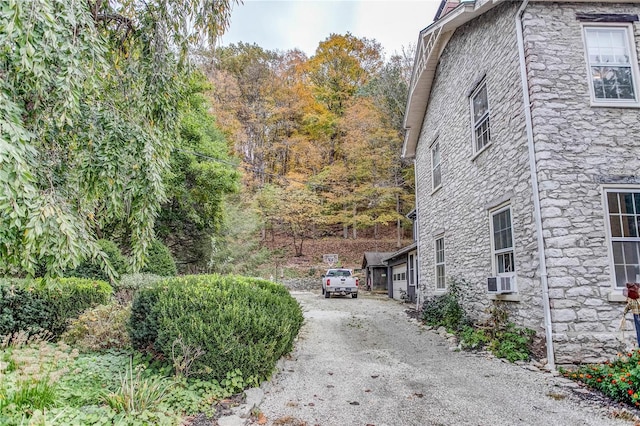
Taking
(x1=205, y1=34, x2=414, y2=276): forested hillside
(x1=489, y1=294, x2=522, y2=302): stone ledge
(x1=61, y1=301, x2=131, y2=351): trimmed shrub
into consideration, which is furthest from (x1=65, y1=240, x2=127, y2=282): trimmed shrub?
(x1=205, y1=34, x2=414, y2=276): forested hillside

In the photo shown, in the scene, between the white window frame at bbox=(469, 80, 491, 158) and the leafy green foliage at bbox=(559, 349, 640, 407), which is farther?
the white window frame at bbox=(469, 80, 491, 158)

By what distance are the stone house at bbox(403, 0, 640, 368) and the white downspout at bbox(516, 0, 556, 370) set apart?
2 cm

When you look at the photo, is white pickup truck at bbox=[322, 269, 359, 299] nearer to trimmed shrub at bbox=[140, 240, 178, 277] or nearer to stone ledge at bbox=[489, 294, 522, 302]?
trimmed shrub at bbox=[140, 240, 178, 277]

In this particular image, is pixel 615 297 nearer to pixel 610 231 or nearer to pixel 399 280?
pixel 610 231

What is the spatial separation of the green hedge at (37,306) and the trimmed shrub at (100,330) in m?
0.40

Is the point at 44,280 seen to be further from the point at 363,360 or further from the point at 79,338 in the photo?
the point at 363,360

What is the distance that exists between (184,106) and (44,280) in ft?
9.71

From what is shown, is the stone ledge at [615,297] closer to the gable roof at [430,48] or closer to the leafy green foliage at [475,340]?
the leafy green foliage at [475,340]

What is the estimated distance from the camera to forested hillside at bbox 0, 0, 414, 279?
2.94m

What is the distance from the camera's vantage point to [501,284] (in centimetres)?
662

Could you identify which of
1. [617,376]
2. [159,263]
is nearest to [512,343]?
[617,376]

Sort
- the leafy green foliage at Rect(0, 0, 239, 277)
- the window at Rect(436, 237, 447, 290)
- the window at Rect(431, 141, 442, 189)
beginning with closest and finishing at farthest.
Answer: the leafy green foliage at Rect(0, 0, 239, 277) < the window at Rect(436, 237, 447, 290) < the window at Rect(431, 141, 442, 189)

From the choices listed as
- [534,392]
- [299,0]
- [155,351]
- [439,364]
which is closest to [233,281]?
[155,351]

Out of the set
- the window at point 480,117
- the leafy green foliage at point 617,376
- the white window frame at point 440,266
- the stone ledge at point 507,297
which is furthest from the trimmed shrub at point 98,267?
the leafy green foliage at point 617,376
